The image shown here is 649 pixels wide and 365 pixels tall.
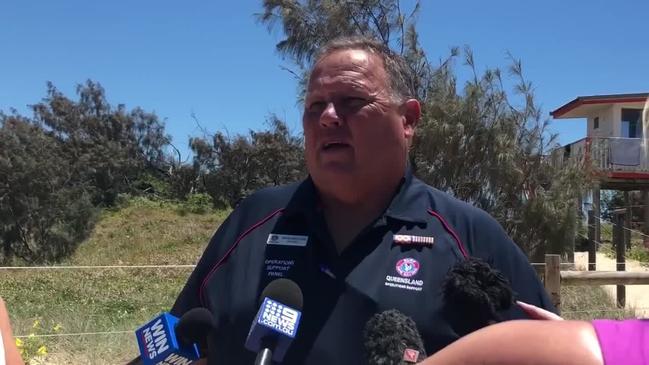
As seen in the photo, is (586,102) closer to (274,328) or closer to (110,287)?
(110,287)

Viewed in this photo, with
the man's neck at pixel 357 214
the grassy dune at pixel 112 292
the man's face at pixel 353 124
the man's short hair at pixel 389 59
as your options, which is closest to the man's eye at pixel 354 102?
the man's face at pixel 353 124

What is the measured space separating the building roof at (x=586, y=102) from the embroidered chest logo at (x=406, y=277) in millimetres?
23559

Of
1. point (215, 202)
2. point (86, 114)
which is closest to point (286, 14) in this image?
point (215, 202)

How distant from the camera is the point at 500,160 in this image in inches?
513

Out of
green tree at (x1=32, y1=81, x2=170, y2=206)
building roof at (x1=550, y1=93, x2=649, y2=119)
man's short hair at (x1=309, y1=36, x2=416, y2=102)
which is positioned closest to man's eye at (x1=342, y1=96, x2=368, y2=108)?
man's short hair at (x1=309, y1=36, x2=416, y2=102)

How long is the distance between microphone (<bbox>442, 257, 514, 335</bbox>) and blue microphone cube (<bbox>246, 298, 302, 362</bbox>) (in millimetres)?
454

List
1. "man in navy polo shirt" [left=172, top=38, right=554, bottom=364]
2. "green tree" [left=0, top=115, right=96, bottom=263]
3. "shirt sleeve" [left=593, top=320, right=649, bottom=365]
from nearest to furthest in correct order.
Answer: "shirt sleeve" [left=593, top=320, right=649, bottom=365] → "man in navy polo shirt" [left=172, top=38, right=554, bottom=364] → "green tree" [left=0, top=115, right=96, bottom=263]

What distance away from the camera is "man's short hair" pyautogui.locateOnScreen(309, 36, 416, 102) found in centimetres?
240

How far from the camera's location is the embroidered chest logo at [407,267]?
2.12 metres

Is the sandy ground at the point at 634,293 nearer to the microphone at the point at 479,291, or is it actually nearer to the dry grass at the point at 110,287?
the dry grass at the point at 110,287

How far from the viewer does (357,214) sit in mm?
2395

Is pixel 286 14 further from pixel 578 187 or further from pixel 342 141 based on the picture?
pixel 342 141

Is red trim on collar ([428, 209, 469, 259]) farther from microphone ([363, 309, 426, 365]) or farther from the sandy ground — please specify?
the sandy ground

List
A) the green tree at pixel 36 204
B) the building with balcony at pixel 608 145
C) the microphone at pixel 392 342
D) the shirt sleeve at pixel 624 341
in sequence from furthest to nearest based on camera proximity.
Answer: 1. the green tree at pixel 36 204
2. the building with balcony at pixel 608 145
3. the microphone at pixel 392 342
4. the shirt sleeve at pixel 624 341
